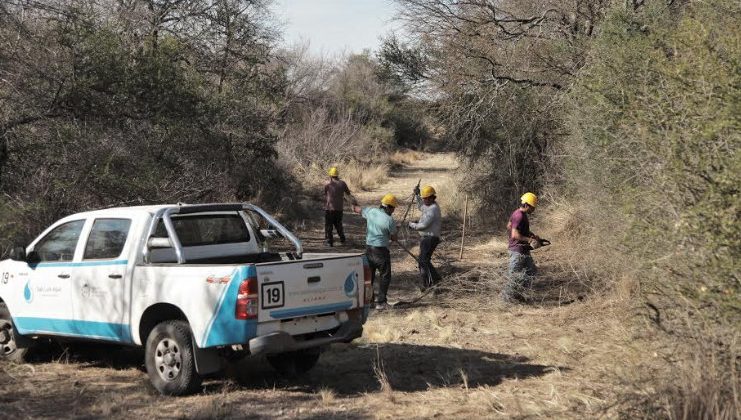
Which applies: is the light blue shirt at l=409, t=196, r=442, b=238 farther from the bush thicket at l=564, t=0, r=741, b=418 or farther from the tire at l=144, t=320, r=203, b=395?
the tire at l=144, t=320, r=203, b=395

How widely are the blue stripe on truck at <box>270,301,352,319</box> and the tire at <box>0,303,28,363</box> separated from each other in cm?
316

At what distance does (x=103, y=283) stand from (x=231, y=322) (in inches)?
63.9

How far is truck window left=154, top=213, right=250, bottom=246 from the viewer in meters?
7.47

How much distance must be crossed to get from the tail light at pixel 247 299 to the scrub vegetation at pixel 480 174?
79 centimetres

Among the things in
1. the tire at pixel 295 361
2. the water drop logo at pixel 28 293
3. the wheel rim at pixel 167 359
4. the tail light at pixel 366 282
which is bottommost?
the tire at pixel 295 361

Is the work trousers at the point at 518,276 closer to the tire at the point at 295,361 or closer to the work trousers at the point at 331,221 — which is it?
the tire at the point at 295,361

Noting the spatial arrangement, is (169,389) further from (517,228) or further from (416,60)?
(416,60)

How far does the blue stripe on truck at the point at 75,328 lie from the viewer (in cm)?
694

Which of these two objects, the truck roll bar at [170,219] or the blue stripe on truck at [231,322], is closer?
the blue stripe on truck at [231,322]

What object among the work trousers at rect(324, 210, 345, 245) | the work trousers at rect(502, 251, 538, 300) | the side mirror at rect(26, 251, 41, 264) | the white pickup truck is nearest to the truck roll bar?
the white pickup truck

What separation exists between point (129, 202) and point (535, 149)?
10226 millimetres

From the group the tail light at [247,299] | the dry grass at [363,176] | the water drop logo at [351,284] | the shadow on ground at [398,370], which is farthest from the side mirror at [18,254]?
the dry grass at [363,176]

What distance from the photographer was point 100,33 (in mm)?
12047

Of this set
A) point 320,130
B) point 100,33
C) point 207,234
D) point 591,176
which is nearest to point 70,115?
point 100,33
